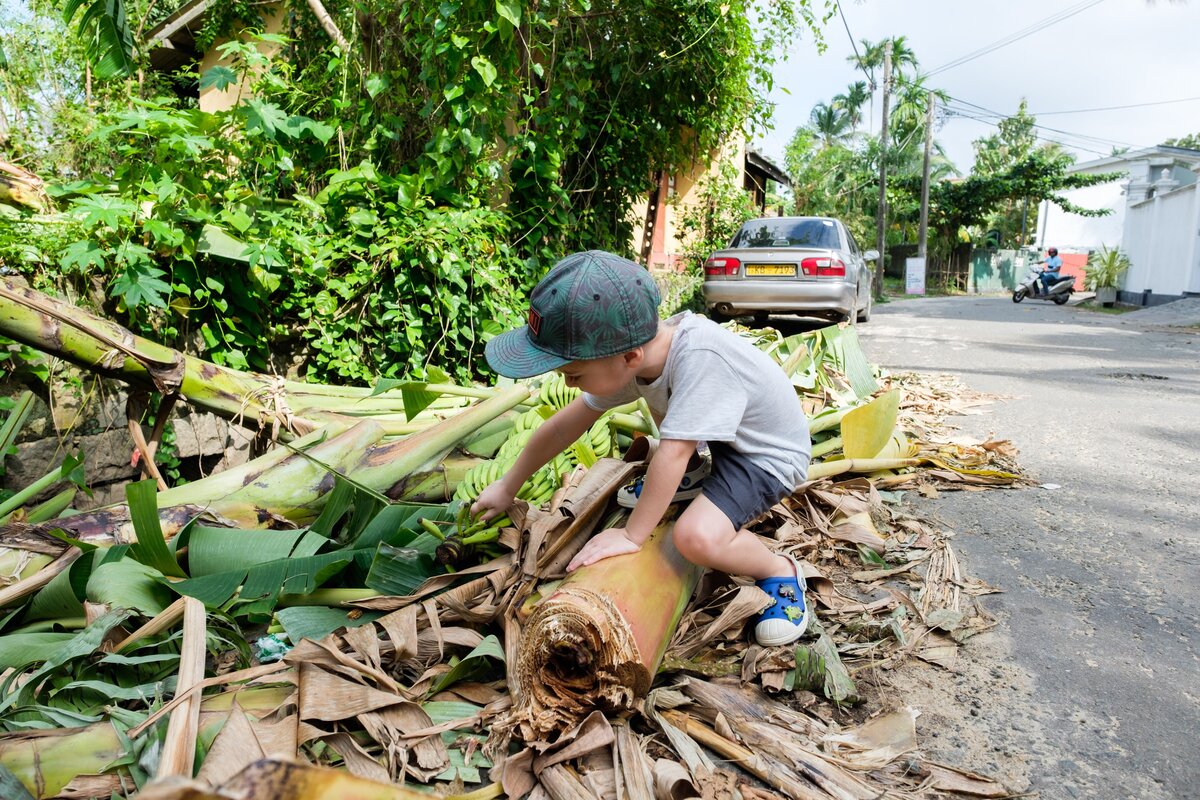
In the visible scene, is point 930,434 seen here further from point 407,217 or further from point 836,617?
point 407,217

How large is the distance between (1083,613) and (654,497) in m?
1.54

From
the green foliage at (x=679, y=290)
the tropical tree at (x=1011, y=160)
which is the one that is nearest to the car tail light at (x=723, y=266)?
the green foliage at (x=679, y=290)

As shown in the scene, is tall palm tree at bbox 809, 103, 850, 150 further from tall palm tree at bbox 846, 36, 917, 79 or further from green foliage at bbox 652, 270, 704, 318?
green foliage at bbox 652, 270, 704, 318

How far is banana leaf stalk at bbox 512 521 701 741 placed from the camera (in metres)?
1.62

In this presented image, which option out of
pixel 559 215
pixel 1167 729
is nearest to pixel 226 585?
pixel 1167 729

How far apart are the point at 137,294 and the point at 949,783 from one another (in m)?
4.11

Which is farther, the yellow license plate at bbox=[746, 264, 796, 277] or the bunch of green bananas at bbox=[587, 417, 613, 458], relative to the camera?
the yellow license plate at bbox=[746, 264, 796, 277]

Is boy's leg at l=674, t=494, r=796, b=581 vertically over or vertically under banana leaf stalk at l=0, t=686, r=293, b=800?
over

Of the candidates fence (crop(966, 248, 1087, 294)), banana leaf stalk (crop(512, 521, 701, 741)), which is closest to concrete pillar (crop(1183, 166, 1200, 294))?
fence (crop(966, 248, 1087, 294))

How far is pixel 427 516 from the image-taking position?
8.13 ft

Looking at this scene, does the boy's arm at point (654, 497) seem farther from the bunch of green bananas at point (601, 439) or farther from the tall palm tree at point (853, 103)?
the tall palm tree at point (853, 103)

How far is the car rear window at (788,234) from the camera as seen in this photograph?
10156 mm

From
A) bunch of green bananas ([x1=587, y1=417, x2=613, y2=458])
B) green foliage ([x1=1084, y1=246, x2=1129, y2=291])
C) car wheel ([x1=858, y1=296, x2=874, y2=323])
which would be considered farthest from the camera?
green foliage ([x1=1084, y1=246, x2=1129, y2=291])

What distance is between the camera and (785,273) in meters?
9.53
